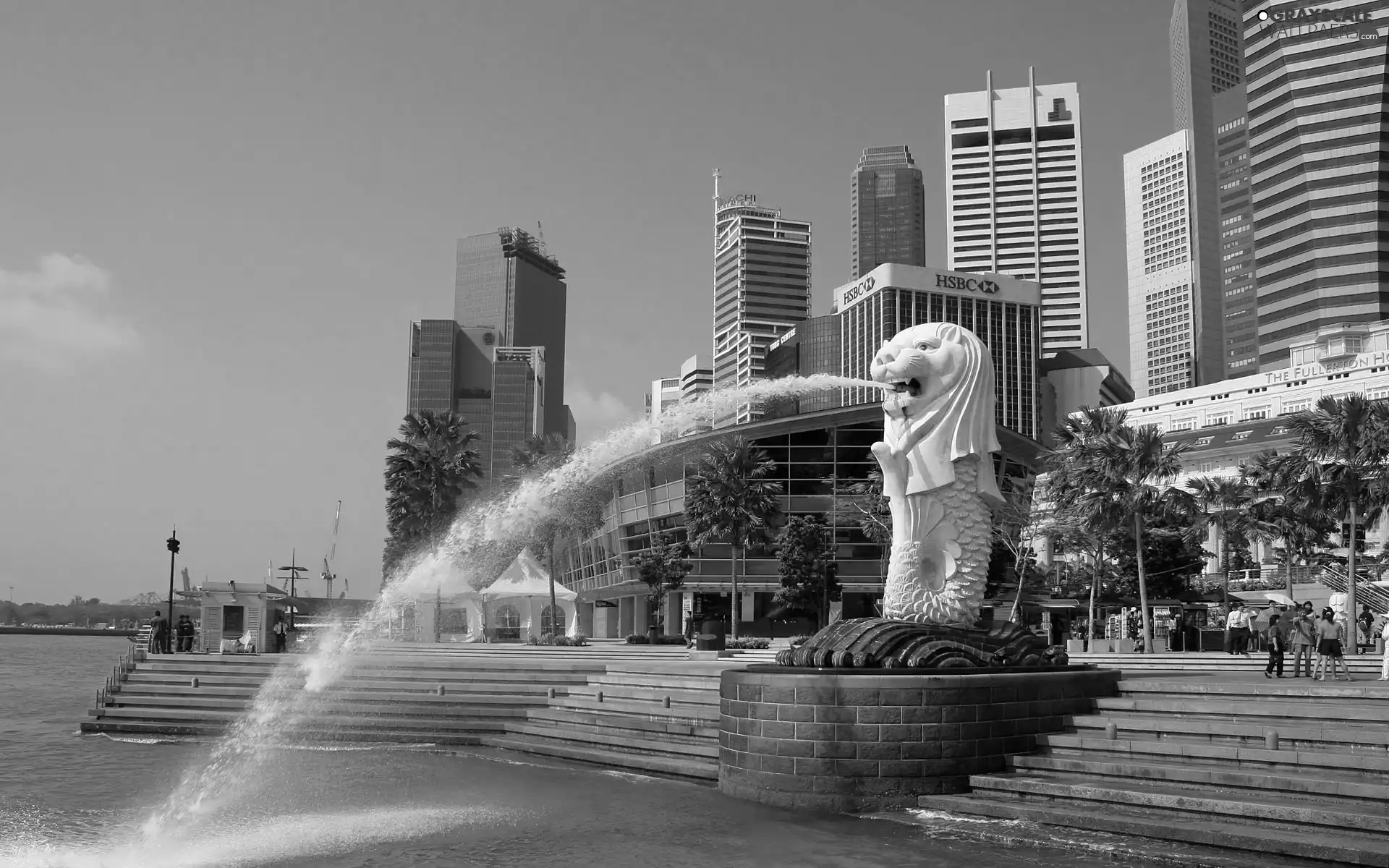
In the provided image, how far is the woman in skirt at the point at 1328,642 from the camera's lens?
19.1 meters

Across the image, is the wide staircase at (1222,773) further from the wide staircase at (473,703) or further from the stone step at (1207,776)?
the wide staircase at (473,703)

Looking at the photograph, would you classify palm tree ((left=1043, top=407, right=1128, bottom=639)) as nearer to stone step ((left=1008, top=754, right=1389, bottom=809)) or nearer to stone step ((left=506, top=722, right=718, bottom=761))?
stone step ((left=506, top=722, right=718, bottom=761))

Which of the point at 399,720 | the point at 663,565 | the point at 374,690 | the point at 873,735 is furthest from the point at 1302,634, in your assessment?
the point at 663,565

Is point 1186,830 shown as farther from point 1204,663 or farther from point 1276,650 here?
point 1204,663

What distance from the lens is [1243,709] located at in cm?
1486

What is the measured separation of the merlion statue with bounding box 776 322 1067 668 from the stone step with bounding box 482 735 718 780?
2142 millimetres

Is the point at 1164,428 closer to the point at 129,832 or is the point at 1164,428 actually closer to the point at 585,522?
the point at 585,522

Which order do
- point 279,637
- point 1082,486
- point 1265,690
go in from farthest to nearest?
1. point 1082,486
2. point 279,637
3. point 1265,690

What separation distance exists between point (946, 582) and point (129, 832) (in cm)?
1111

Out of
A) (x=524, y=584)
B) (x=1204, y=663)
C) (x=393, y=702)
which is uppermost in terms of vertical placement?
(x=524, y=584)

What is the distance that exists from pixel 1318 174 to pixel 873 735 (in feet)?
506

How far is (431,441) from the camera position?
5059 centimetres

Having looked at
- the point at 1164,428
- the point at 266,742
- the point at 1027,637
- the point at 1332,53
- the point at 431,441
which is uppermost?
the point at 1332,53

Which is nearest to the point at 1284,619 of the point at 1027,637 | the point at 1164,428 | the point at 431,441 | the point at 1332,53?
the point at 1027,637
